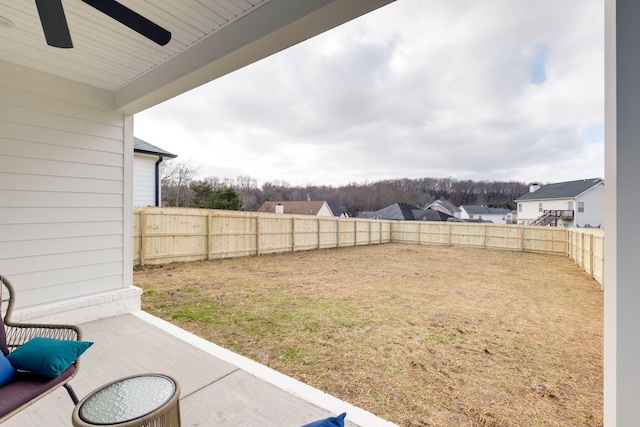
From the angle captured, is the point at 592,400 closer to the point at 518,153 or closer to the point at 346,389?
the point at 346,389

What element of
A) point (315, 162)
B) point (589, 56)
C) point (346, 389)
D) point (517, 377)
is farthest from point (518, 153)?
point (346, 389)

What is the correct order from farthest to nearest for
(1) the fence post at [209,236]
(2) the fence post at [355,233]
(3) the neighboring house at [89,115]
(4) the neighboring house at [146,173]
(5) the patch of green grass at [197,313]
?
1. (2) the fence post at [355,233]
2. (4) the neighboring house at [146,173]
3. (1) the fence post at [209,236]
4. (5) the patch of green grass at [197,313]
5. (3) the neighboring house at [89,115]

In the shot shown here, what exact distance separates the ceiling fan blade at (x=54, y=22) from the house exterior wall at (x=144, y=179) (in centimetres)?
889

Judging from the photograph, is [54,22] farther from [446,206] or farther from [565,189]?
[446,206]

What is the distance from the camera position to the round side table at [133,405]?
0.96m

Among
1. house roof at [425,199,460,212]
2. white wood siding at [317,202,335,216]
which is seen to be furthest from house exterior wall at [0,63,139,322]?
house roof at [425,199,460,212]

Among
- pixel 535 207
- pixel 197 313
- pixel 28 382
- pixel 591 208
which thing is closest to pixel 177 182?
pixel 197 313

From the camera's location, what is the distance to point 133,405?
3.44 ft

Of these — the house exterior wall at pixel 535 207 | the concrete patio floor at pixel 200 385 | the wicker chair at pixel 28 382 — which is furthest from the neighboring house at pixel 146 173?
the house exterior wall at pixel 535 207

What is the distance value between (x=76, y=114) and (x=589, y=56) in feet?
23.2

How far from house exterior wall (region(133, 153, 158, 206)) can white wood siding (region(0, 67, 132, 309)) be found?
23.0ft

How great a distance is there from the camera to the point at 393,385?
2.36 meters

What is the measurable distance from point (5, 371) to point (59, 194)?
2.19 m

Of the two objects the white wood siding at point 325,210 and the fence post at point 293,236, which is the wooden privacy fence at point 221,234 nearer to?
the fence post at point 293,236
